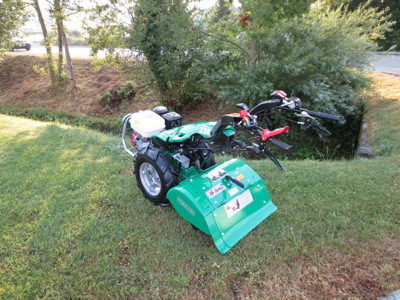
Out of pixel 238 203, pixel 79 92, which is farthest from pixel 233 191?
pixel 79 92

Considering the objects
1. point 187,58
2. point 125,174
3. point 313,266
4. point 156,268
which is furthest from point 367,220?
point 187,58

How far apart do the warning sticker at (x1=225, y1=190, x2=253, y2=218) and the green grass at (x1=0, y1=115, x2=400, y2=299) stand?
30 centimetres

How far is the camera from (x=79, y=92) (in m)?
11.9

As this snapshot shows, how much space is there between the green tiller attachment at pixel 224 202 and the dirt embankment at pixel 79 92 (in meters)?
5.61

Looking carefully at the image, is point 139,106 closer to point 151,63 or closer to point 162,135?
point 151,63

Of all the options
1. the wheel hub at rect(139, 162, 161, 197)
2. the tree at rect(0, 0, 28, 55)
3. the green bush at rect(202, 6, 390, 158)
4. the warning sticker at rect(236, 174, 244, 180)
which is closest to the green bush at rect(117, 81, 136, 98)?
the tree at rect(0, 0, 28, 55)

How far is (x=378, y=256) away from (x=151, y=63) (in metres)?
7.25

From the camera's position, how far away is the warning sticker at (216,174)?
9.31ft

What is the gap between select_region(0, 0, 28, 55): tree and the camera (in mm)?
9953

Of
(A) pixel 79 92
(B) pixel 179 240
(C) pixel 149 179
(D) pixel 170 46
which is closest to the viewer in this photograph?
(B) pixel 179 240

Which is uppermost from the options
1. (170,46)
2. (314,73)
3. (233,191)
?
(170,46)

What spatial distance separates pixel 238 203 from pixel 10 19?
1265 centimetres

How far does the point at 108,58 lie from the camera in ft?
28.1

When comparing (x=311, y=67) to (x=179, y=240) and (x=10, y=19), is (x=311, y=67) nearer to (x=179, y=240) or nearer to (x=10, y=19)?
(x=179, y=240)
